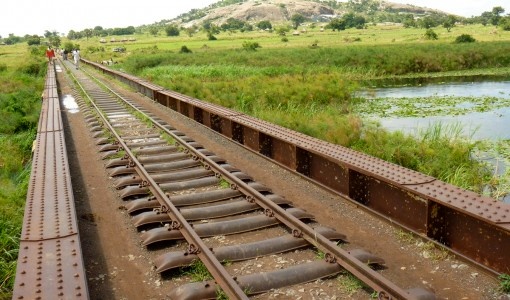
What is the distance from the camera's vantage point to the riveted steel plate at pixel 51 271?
441cm

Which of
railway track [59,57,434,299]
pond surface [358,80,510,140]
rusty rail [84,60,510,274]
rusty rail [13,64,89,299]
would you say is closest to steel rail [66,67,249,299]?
railway track [59,57,434,299]

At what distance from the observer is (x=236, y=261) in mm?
5738

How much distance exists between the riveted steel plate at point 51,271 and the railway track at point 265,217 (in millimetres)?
71

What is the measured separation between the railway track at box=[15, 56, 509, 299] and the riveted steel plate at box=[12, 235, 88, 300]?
7 cm

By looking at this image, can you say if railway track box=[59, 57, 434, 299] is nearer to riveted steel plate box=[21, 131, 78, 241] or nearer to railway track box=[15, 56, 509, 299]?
railway track box=[15, 56, 509, 299]

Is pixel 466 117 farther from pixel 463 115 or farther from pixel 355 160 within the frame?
pixel 355 160

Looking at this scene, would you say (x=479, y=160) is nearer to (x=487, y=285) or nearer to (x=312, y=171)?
(x=312, y=171)

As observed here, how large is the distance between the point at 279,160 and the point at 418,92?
21.3 metres

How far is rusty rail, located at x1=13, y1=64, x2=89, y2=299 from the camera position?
4.50 meters

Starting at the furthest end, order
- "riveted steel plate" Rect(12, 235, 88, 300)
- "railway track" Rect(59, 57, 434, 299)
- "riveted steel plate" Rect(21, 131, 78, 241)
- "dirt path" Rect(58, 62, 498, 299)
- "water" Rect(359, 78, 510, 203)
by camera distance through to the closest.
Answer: "water" Rect(359, 78, 510, 203) < "riveted steel plate" Rect(21, 131, 78, 241) < "dirt path" Rect(58, 62, 498, 299) < "railway track" Rect(59, 57, 434, 299) < "riveted steel plate" Rect(12, 235, 88, 300)

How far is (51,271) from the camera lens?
15.6 feet

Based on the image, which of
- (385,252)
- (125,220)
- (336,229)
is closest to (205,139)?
(125,220)

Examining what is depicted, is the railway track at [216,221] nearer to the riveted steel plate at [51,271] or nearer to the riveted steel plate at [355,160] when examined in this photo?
the riveted steel plate at [51,271]

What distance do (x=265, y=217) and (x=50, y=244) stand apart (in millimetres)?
2787
